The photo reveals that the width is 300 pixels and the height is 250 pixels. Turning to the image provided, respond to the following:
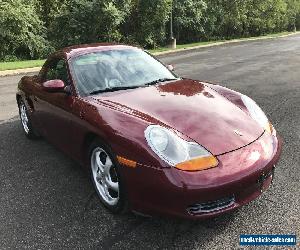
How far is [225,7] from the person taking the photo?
35.2m

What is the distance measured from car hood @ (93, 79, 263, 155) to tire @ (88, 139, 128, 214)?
0.44m

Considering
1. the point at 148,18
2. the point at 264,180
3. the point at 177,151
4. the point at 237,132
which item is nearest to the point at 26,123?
the point at 177,151

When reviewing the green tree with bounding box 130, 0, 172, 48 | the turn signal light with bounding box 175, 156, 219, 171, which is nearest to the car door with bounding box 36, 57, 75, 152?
the turn signal light with bounding box 175, 156, 219, 171

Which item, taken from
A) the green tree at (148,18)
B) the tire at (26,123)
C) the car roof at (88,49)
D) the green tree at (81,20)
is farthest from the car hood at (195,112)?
the green tree at (148,18)

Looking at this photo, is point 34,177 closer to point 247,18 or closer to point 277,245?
point 277,245

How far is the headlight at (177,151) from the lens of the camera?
314 centimetres

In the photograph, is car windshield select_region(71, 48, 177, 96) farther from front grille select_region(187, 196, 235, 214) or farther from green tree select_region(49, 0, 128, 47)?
green tree select_region(49, 0, 128, 47)

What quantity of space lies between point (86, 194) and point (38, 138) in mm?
2168

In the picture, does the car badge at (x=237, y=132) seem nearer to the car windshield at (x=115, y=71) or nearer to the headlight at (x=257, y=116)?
the headlight at (x=257, y=116)

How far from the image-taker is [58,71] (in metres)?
4.95

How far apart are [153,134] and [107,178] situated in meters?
0.72

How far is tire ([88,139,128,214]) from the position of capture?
3498mm

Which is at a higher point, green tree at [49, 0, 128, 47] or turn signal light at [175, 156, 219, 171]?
turn signal light at [175, 156, 219, 171]

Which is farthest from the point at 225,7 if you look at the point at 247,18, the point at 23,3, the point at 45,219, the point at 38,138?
the point at 45,219
